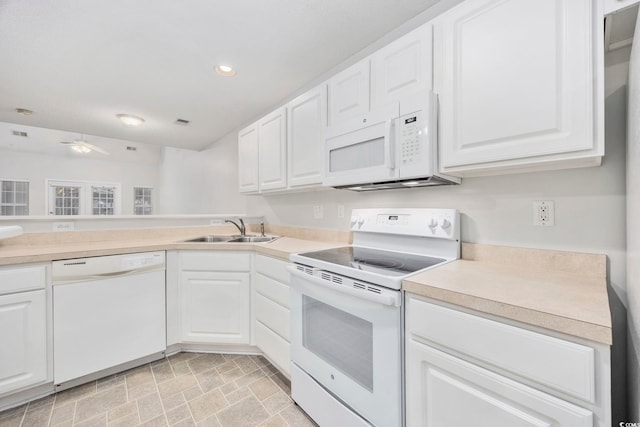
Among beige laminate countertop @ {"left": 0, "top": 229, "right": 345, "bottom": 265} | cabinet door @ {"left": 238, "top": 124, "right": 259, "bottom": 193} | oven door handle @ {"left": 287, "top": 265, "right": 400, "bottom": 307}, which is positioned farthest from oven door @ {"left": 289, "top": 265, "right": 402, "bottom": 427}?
cabinet door @ {"left": 238, "top": 124, "right": 259, "bottom": 193}

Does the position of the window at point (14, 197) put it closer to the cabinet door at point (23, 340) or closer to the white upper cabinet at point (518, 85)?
the cabinet door at point (23, 340)

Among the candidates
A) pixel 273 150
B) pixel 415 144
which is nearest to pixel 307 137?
pixel 273 150

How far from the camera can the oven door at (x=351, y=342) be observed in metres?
1.02

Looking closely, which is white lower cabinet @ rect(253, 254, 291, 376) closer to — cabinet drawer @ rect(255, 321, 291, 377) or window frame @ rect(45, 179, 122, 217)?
cabinet drawer @ rect(255, 321, 291, 377)

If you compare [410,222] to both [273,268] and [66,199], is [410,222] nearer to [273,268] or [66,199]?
[273,268]

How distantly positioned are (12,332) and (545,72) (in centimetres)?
290

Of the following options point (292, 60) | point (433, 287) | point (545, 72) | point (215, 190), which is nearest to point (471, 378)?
point (433, 287)

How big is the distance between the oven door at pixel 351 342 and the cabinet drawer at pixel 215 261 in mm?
652

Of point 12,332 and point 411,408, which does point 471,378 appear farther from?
point 12,332

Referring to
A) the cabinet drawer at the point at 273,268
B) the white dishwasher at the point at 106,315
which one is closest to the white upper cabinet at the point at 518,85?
the cabinet drawer at the point at 273,268

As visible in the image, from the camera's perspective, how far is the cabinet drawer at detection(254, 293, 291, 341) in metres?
1.70

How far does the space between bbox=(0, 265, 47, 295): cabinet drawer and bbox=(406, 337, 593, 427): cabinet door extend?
6.93 feet

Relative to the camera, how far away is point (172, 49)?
1.92m

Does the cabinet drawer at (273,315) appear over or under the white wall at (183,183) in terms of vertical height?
under
